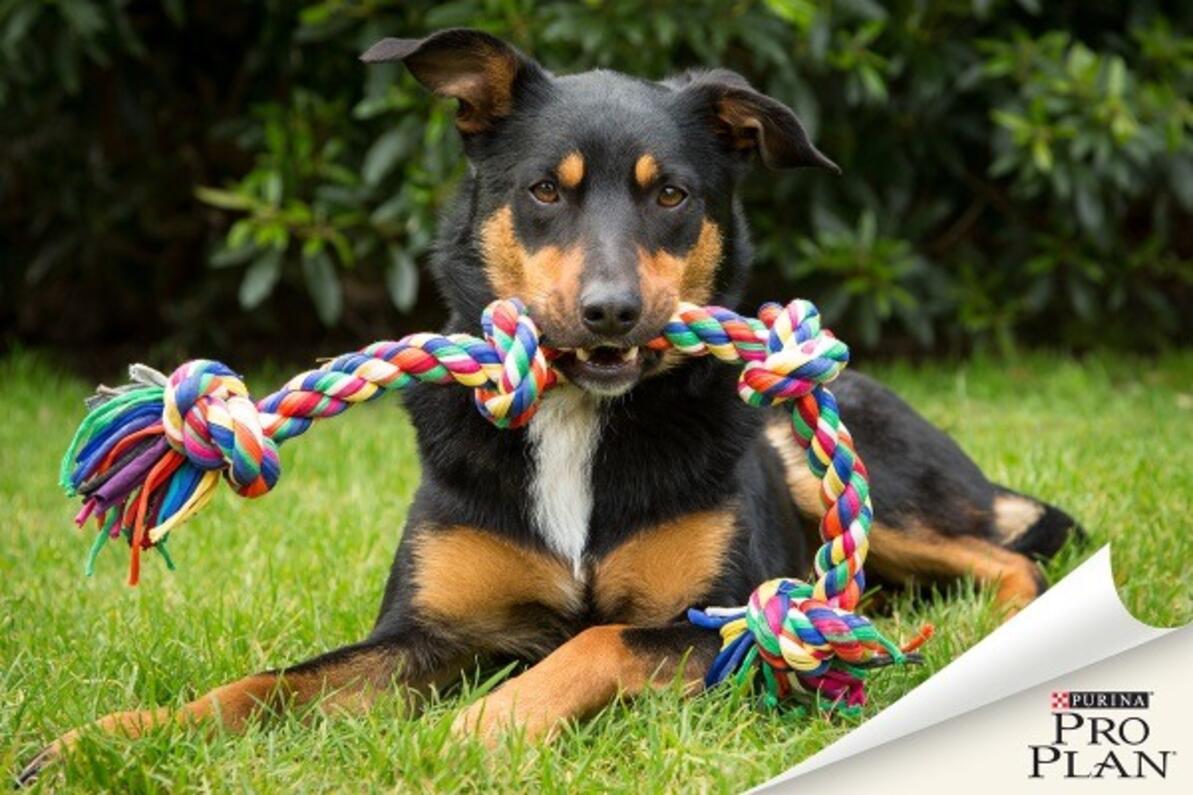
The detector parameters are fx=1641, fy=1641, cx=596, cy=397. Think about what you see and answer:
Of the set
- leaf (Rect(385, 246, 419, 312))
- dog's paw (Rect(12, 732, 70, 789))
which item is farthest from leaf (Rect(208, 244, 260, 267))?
dog's paw (Rect(12, 732, 70, 789))

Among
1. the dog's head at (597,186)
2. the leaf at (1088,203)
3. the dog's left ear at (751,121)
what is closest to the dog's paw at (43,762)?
the dog's head at (597,186)

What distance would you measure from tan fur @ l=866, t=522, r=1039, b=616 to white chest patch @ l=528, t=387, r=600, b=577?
1.24 meters

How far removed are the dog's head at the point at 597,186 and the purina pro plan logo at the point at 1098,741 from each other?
1.15 meters

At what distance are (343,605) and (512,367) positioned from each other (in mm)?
1256

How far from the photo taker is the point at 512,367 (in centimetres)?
336

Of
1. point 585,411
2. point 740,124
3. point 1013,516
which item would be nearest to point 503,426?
point 585,411

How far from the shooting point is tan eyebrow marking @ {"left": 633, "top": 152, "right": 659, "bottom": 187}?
3.74 metres

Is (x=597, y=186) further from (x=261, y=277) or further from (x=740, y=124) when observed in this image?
(x=261, y=277)

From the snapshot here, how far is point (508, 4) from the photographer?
7.09m

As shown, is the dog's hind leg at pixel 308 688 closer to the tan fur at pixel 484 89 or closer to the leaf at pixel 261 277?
the tan fur at pixel 484 89

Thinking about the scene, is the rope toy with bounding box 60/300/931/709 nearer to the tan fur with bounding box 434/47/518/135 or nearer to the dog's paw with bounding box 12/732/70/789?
the dog's paw with bounding box 12/732/70/789

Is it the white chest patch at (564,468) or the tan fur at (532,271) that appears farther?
the white chest patch at (564,468)

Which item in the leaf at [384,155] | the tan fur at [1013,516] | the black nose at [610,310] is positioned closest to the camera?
the black nose at [610,310]

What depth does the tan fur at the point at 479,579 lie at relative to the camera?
372cm
